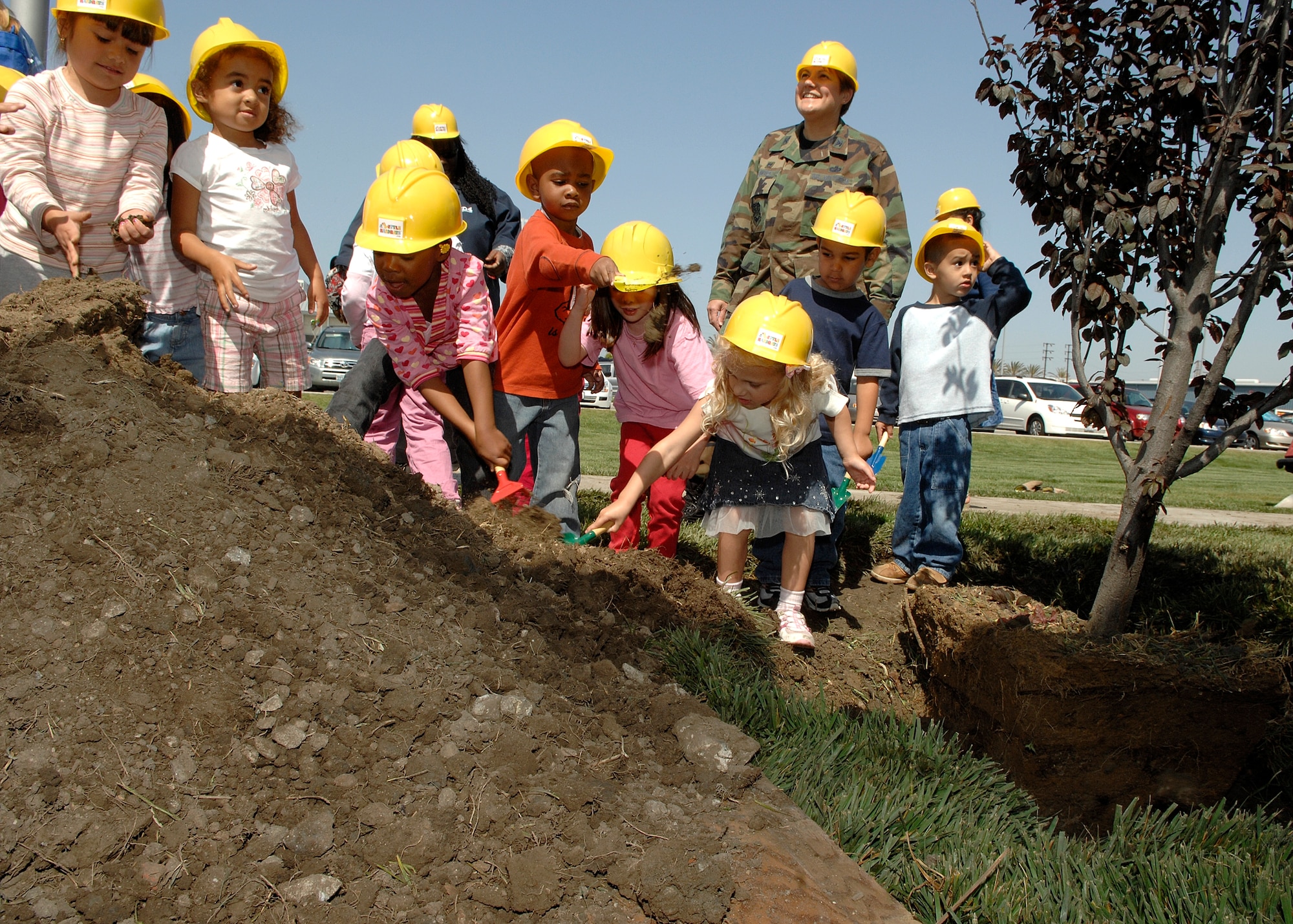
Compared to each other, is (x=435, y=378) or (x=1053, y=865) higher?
(x=435, y=378)

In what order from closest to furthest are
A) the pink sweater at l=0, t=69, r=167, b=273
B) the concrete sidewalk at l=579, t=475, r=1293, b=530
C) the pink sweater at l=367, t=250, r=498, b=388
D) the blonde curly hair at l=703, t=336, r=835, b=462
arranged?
the pink sweater at l=0, t=69, r=167, b=273
the blonde curly hair at l=703, t=336, r=835, b=462
the pink sweater at l=367, t=250, r=498, b=388
the concrete sidewalk at l=579, t=475, r=1293, b=530

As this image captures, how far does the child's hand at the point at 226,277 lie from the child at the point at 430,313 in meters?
0.52

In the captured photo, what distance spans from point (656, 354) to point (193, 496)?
85.4 inches

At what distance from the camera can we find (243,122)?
3947 mm

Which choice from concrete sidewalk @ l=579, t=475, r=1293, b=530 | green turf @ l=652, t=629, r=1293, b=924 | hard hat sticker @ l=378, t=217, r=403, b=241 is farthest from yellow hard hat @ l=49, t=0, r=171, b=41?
concrete sidewalk @ l=579, t=475, r=1293, b=530

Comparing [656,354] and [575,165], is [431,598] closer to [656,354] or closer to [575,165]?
[656,354]

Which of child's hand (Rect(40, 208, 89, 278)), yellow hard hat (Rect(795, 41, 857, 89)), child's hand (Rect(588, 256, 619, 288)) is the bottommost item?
child's hand (Rect(40, 208, 89, 278))

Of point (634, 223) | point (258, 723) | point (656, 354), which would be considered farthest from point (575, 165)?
point (258, 723)

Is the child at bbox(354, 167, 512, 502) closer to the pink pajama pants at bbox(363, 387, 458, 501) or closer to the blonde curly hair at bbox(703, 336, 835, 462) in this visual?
the pink pajama pants at bbox(363, 387, 458, 501)

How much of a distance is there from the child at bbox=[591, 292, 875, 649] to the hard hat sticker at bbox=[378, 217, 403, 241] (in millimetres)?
1337

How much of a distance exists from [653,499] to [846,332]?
1.17m

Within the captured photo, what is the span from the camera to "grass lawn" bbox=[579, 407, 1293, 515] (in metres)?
10.9

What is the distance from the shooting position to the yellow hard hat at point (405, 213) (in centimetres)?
373

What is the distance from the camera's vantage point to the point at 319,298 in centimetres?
445
